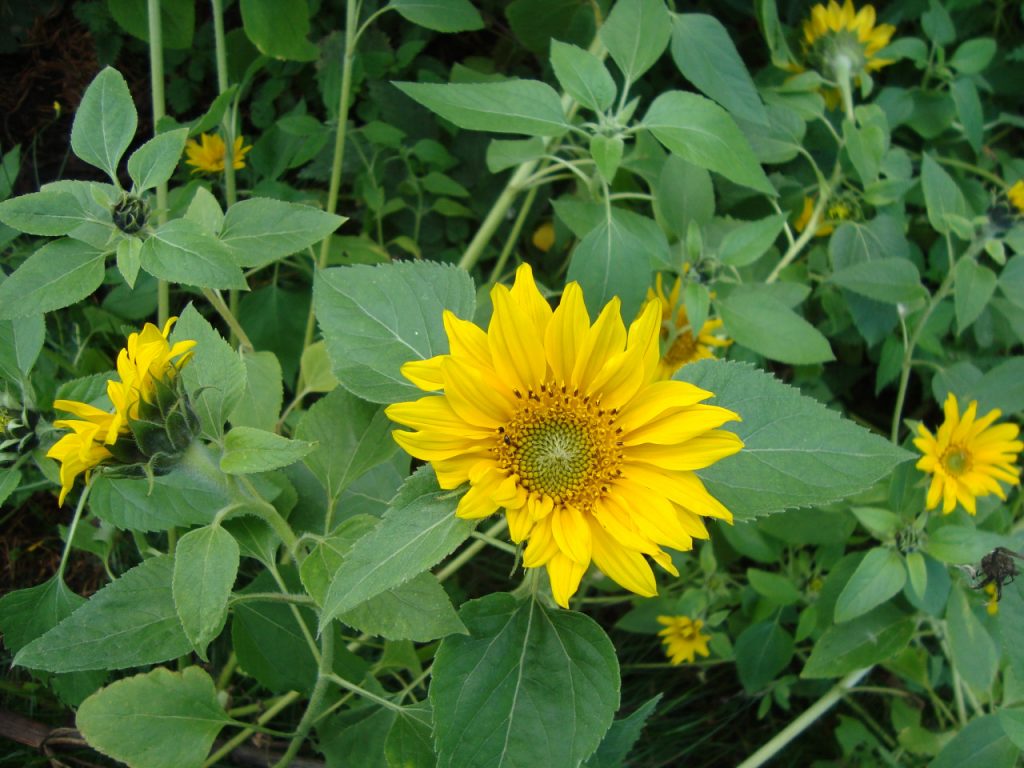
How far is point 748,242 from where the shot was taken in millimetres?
1588

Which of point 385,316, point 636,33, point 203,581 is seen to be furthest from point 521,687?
point 636,33

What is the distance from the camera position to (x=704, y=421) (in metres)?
0.95

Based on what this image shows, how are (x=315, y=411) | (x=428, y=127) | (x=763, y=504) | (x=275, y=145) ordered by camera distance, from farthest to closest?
(x=428, y=127) < (x=275, y=145) < (x=315, y=411) < (x=763, y=504)

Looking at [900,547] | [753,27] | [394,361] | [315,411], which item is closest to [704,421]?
[394,361]

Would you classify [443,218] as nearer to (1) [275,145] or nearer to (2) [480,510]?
(1) [275,145]

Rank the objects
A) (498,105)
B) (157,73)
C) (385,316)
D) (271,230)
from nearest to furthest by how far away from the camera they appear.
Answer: (385,316)
(271,230)
(498,105)
(157,73)

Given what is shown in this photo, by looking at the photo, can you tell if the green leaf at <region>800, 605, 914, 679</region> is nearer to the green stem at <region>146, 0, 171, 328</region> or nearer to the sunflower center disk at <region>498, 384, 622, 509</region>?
the sunflower center disk at <region>498, 384, 622, 509</region>

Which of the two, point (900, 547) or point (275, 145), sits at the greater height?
point (275, 145)

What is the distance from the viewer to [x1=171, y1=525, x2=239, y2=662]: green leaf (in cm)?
95

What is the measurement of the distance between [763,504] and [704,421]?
195 millimetres

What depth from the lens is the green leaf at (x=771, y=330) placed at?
1.56 metres

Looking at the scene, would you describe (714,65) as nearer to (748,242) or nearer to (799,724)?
(748,242)

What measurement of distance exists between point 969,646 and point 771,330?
2.21 feet

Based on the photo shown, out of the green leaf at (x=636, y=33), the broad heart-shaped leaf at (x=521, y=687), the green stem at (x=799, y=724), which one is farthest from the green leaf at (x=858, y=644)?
the green leaf at (x=636, y=33)
